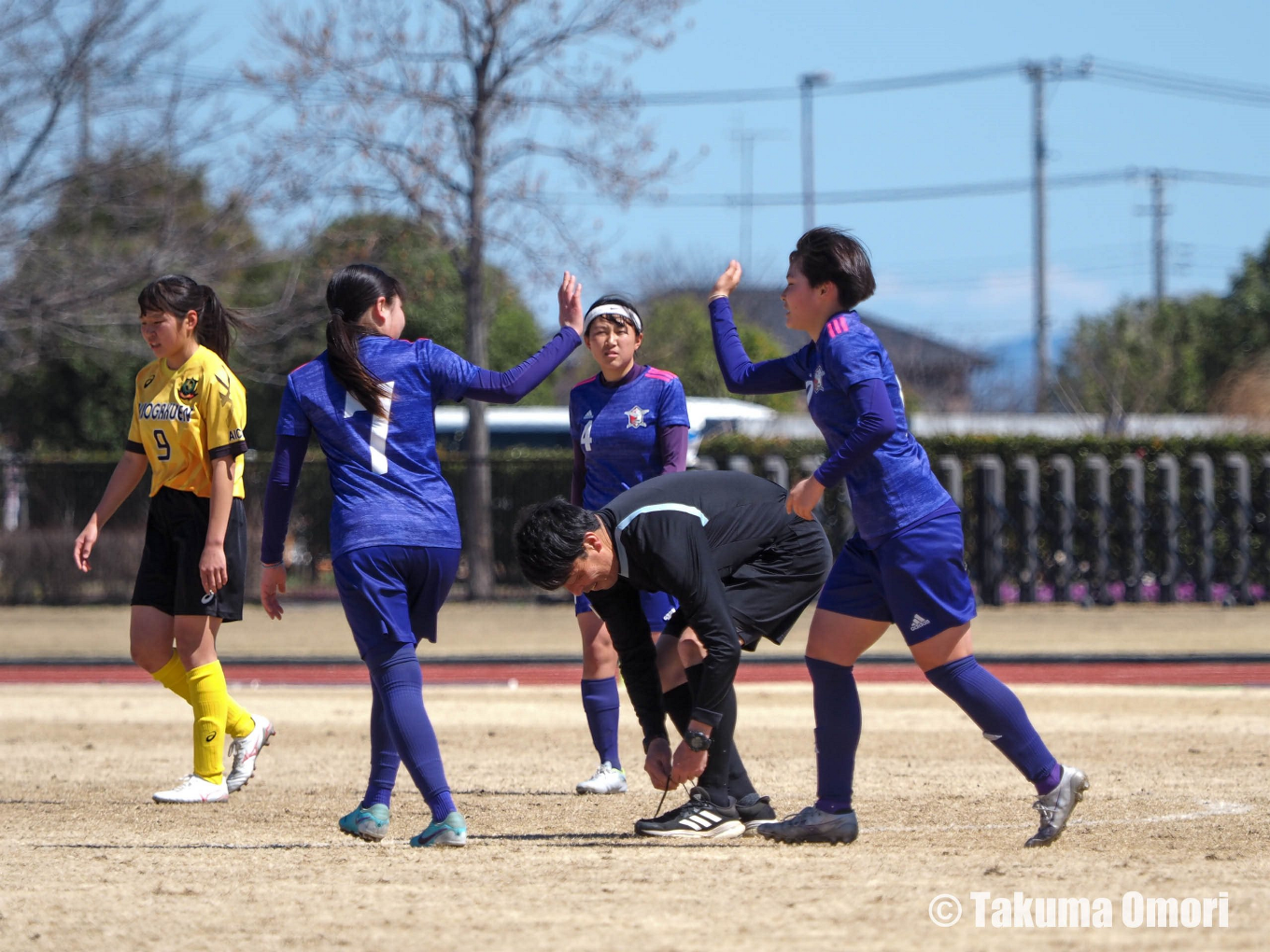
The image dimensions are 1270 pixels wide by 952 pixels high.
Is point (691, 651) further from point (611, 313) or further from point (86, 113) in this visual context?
point (86, 113)

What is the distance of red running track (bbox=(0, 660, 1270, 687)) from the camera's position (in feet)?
40.9

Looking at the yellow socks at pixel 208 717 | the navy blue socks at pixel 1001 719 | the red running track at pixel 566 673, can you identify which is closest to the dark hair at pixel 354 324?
the yellow socks at pixel 208 717

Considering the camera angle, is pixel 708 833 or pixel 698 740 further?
pixel 708 833

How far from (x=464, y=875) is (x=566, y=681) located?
25.6 ft

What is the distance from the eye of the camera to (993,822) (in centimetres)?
586

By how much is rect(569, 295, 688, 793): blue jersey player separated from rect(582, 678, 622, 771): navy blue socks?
0.10 m

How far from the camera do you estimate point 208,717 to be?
6.74 m

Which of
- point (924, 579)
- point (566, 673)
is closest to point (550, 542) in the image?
point (924, 579)

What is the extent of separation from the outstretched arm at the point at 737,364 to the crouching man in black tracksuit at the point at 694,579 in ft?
1.08

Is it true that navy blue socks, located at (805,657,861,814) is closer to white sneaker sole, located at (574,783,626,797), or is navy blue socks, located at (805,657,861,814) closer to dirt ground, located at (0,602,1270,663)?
white sneaker sole, located at (574,783,626,797)

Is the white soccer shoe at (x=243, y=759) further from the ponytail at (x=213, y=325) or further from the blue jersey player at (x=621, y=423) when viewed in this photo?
the ponytail at (x=213, y=325)

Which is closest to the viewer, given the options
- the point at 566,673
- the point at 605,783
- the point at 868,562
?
the point at 868,562

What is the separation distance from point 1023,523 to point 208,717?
1587 cm

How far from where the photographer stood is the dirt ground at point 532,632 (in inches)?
596
